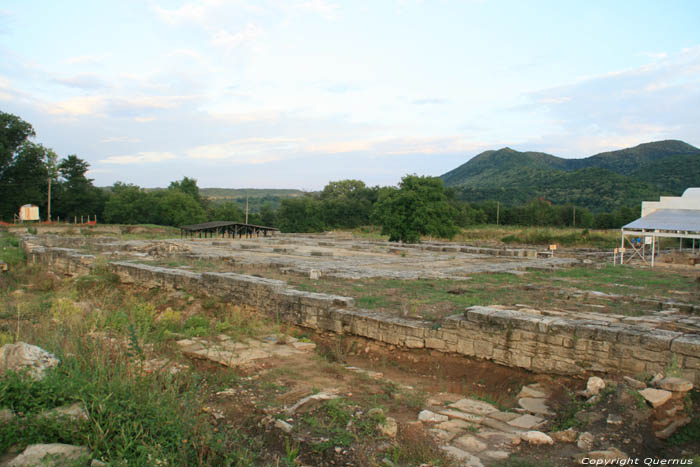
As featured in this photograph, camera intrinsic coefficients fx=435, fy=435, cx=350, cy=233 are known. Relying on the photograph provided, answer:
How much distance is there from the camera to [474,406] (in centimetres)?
479

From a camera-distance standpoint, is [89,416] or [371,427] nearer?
[89,416]

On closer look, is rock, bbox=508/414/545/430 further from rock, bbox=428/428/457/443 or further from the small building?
the small building

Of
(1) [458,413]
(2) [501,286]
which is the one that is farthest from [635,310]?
(1) [458,413]

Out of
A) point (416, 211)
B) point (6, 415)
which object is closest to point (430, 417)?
point (6, 415)

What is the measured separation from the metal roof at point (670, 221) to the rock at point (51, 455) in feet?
73.4

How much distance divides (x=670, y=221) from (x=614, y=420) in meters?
21.0

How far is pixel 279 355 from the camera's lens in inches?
257

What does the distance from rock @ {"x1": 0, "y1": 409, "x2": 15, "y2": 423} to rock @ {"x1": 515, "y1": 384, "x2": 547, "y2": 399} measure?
4.96 meters

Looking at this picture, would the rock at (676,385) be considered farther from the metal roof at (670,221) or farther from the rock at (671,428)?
the metal roof at (670,221)

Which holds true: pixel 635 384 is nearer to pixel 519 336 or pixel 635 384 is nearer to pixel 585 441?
pixel 585 441

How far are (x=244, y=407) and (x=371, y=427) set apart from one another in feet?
4.50

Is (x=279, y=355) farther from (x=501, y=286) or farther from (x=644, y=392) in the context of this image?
(x=501, y=286)

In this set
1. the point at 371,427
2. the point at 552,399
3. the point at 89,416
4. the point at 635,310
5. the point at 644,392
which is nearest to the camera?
the point at 89,416

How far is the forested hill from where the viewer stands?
68.8 m
